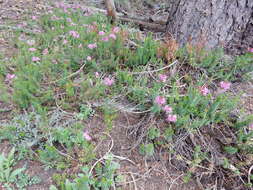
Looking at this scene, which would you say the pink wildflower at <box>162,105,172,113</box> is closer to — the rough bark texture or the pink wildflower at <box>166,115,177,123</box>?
the pink wildflower at <box>166,115,177,123</box>

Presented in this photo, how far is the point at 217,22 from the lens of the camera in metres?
2.59

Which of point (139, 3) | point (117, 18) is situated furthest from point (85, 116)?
point (139, 3)

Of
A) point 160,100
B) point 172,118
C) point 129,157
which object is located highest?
point 160,100

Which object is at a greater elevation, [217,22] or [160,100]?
[217,22]

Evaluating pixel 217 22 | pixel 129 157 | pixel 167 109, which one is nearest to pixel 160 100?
pixel 167 109

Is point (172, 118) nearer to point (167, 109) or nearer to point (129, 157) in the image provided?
point (167, 109)

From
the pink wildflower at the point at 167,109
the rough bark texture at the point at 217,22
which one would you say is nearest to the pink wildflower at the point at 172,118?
the pink wildflower at the point at 167,109

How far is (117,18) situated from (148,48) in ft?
5.73

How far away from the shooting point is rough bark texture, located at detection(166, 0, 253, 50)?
8.25 ft

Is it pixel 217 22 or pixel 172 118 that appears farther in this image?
pixel 217 22

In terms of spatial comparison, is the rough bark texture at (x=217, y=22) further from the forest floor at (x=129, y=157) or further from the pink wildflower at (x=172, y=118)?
the pink wildflower at (x=172, y=118)

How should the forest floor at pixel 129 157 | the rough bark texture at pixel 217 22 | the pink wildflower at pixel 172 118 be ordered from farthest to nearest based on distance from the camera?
1. the rough bark texture at pixel 217 22
2. the pink wildflower at pixel 172 118
3. the forest floor at pixel 129 157

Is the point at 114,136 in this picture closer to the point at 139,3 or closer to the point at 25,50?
the point at 25,50

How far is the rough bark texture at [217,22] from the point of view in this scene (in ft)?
8.25
